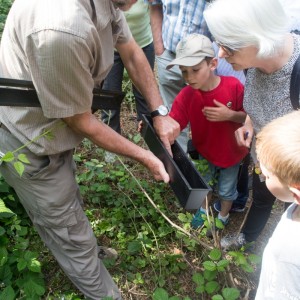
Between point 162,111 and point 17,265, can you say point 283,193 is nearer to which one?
point 162,111

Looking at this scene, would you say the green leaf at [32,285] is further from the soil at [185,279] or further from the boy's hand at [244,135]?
the boy's hand at [244,135]

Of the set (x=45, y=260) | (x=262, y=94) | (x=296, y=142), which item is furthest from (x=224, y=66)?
(x=45, y=260)

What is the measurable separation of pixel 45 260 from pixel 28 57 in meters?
1.64

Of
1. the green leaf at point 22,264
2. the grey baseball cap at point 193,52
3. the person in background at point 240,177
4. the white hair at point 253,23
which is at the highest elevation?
the white hair at point 253,23

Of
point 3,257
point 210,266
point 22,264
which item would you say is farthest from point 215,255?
point 3,257

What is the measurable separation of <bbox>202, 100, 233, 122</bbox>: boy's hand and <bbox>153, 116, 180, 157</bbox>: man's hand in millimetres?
295

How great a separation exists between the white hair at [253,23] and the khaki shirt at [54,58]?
542 mm

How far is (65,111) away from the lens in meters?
1.48

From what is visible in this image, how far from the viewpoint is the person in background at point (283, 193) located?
113 centimetres

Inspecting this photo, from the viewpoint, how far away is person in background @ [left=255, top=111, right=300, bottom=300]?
3.72ft

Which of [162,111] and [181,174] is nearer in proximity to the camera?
[181,174]

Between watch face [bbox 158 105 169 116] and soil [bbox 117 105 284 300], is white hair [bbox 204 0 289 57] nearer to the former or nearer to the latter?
watch face [bbox 158 105 169 116]

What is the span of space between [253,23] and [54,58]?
93 cm

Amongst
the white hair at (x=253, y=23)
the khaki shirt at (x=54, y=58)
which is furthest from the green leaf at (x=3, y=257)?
the white hair at (x=253, y=23)
